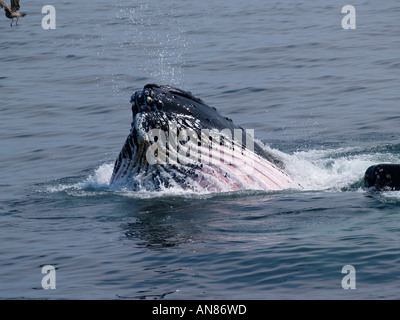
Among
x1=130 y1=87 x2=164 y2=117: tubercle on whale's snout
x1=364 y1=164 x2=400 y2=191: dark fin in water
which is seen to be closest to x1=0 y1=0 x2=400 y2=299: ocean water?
x1=364 y1=164 x2=400 y2=191: dark fin in water

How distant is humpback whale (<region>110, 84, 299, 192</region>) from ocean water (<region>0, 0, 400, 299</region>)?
253mm

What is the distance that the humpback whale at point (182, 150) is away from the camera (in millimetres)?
13383

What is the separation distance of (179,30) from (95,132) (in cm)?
1805

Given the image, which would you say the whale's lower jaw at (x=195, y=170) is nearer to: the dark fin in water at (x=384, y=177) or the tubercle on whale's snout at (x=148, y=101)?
the tubercle on whale's snout at (x=148, y=101)

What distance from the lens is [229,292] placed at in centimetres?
1014

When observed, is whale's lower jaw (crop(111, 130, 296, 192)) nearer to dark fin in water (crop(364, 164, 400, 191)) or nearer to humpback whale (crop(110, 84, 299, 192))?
humpback whale (crop(110, 84, 299, 192))

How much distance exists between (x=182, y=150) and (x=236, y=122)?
10.6 m

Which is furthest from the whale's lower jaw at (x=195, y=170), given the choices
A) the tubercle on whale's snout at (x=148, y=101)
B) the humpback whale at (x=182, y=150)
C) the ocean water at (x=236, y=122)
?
the tubercle on whale's snout at (x=148, y=101)

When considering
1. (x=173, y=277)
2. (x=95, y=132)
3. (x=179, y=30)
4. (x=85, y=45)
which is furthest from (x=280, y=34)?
(x=173, y=277)

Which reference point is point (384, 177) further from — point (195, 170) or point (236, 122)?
point (236, 122)

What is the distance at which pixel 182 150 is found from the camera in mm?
13523

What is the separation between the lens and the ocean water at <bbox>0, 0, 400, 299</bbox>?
1098cm
